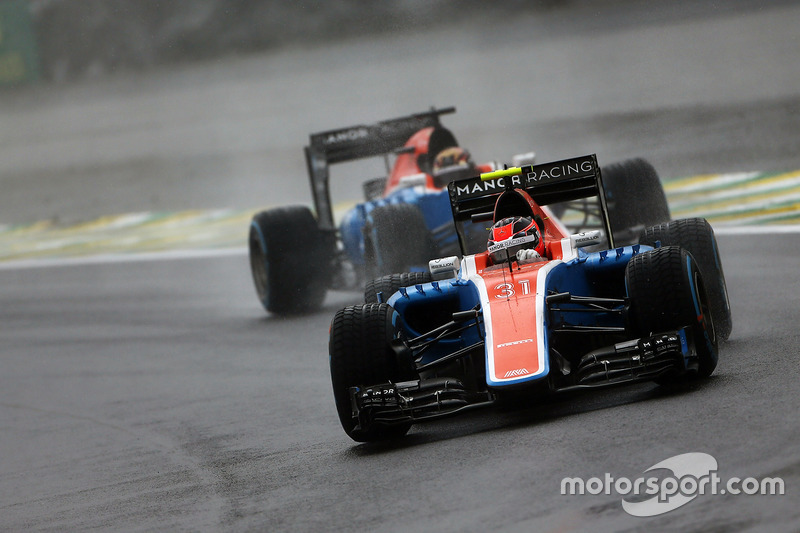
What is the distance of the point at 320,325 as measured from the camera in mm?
14391

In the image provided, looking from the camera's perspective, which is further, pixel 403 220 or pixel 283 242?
pixel 283 242

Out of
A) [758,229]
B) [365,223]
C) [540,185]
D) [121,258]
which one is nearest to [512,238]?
[540,185]

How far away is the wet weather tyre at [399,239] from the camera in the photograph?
46.5 ft

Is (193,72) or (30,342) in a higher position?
(193,72)

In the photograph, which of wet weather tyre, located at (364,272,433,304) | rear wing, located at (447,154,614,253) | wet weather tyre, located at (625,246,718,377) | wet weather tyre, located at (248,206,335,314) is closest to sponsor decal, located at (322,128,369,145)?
wet weather tyre, located at (248,206,335,314)

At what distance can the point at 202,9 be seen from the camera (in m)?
28.3

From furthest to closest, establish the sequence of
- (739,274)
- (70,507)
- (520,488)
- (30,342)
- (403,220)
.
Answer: (30,342) < (403,220) < (739,274) < (70,507) < (520,488)

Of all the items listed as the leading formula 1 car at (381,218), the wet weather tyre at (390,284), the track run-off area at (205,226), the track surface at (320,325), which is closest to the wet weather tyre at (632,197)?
the leading formula 1 car at (381,218)

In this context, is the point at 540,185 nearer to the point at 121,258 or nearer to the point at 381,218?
the point at 381,218

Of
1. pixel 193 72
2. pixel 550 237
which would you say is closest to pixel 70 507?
pixel 550 237

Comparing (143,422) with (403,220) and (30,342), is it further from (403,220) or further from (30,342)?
(30,342)

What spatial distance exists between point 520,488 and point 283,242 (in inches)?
373

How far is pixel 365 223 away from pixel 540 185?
4.90 metres

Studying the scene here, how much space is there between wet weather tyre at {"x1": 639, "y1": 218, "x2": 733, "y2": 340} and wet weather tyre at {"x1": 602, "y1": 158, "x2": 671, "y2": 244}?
3.79 meters
